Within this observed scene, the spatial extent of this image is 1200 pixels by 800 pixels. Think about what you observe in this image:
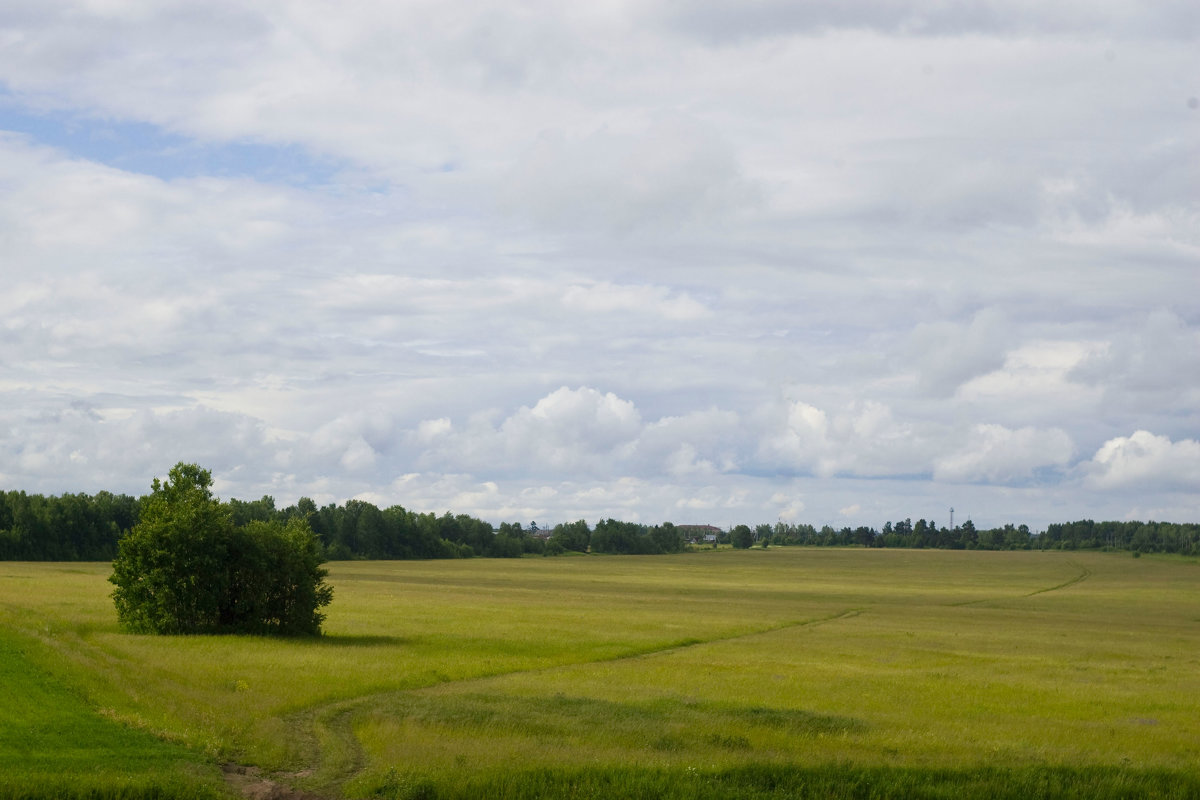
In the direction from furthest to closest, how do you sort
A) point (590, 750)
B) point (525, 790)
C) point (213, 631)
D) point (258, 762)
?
point (213, 631) < point (590, 750) < point (258, 762) < point (525, 790)

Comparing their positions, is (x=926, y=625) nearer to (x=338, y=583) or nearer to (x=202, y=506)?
(x=202, y=506)

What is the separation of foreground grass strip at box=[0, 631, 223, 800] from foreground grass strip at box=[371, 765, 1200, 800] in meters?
4.06

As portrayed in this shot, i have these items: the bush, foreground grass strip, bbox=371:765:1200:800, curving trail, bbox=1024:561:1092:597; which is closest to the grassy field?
foreground grass strip, bbox=371:765:1200:800

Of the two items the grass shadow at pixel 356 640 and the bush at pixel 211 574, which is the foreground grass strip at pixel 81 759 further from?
the bush at pixel 211 574

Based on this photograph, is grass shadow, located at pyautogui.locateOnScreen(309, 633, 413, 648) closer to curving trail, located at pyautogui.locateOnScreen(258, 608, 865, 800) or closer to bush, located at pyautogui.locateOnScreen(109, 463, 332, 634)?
bush, located at pyautogui.locateOnScreen(109, 463, 332, 634)

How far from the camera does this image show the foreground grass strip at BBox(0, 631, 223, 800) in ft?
64.8

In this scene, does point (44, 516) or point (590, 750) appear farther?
point (44, 516)

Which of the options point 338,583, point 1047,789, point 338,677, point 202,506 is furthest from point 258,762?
point 338,583

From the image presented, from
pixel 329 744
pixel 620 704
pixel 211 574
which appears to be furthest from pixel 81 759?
pixel 211 574

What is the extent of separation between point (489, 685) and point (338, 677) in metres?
5.13

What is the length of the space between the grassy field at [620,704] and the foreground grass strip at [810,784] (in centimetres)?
6

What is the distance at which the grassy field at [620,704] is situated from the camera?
915 inches

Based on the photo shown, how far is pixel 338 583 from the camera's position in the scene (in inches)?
4284

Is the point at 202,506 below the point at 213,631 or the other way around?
the other way around
